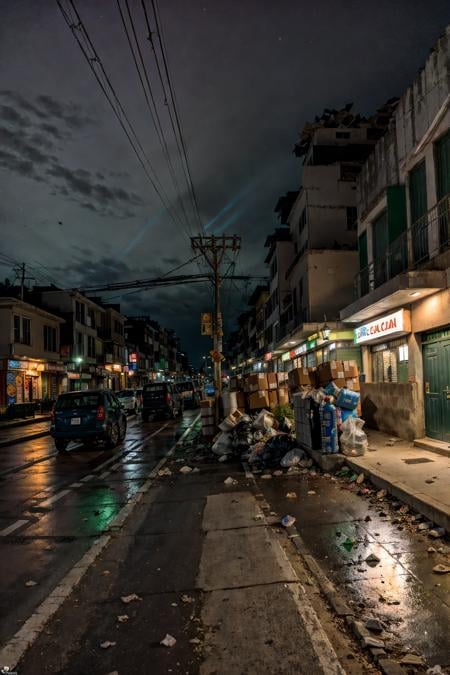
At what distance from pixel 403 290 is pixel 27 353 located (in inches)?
1289

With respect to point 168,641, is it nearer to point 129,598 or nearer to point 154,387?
point 129,598

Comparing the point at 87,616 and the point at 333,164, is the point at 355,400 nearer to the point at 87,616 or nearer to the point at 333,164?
the point at 87,616

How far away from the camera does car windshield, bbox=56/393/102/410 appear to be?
1584cm

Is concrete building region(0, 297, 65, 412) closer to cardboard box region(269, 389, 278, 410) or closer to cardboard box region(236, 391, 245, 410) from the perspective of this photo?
cardboard box region(236, 391, 245, 410)

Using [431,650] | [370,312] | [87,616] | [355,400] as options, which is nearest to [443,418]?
[355,400]

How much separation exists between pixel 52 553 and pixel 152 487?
153 inches

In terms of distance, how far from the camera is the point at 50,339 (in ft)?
142

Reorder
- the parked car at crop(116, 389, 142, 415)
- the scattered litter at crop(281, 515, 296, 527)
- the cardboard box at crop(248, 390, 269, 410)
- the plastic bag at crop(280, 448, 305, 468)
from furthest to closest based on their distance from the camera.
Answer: the parked car at crop(116, 389, 142, 415) < the cardboard box at crop(248, 390, 269, 410) < the plastic bag at crop(280, 448, 305, 468) < the scattered litter at crop(281, 515, 296, 527)

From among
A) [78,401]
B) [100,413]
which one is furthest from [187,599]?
[78,401]

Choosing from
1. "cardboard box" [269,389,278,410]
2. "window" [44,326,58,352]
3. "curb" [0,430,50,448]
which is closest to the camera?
"cardboard box" [269,389,278,410]

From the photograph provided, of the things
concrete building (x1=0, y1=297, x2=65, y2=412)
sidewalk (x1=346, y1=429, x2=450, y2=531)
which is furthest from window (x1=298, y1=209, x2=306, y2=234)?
sidewalk (x1=346, y1=429, x2=450, y2=531)

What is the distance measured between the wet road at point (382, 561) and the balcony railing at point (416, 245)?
6283 mm

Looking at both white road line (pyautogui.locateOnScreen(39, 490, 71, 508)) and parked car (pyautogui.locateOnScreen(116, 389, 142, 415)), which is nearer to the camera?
white road line (pyautogui.locateOnScreen(39, 490, 71, 508))

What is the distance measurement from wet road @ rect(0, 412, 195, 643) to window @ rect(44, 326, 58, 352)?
2687 centimetres
